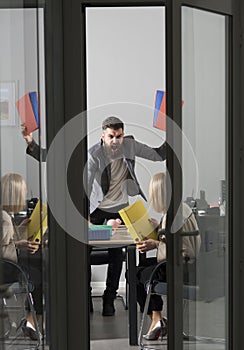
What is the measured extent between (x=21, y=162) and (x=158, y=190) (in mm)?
2523

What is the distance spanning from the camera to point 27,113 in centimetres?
253

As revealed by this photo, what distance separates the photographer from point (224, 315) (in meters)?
3.37

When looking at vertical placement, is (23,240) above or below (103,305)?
above

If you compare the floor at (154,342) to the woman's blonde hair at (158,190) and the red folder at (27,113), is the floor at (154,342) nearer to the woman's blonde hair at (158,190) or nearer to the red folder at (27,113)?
the woman's blonde hair at (158,190)

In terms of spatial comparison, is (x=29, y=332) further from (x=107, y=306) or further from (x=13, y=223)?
(x=107, y=306)

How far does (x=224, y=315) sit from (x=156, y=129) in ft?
10.9

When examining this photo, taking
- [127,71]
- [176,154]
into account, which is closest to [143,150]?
[127,71]

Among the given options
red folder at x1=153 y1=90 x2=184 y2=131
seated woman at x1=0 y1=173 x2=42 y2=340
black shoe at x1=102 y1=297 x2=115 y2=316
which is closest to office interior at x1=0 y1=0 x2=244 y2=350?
seated woman at x1=0 y1=173 x2=42 y2=340

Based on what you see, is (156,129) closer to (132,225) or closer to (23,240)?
(132,225)

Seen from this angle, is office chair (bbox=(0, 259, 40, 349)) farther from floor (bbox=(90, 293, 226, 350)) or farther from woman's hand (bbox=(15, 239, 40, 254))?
floor (bbox=(90, 293, 226, 350))

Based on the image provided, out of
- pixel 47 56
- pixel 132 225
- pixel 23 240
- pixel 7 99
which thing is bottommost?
pixel 132 225

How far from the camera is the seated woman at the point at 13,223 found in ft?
6.73

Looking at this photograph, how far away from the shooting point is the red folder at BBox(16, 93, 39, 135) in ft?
7.77
